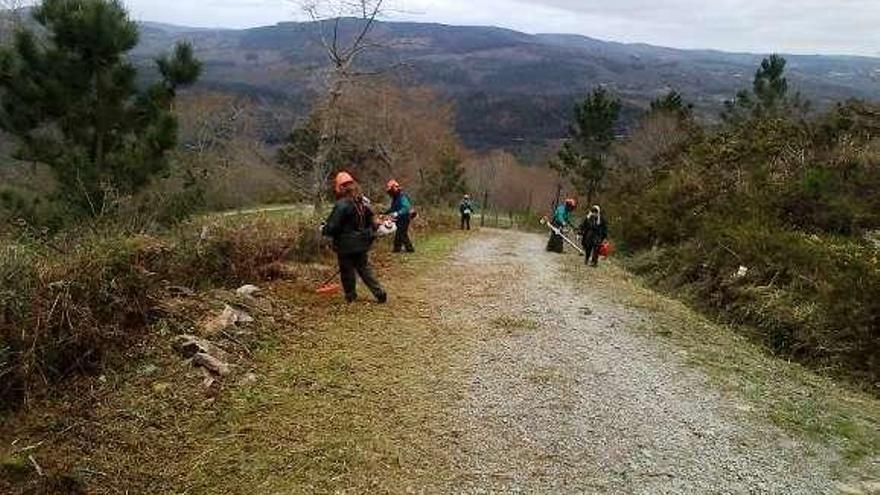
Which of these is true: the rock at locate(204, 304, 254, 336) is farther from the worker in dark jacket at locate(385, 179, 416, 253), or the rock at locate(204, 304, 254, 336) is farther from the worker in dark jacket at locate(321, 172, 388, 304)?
the worker in dark jacket at locate(385, 179, 416, 253)

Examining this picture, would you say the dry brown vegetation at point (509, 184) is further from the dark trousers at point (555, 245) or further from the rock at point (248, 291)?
the rock at point (248, 291)

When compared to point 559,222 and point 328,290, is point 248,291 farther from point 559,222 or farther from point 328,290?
point 559,222

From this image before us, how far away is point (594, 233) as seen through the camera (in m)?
16.8

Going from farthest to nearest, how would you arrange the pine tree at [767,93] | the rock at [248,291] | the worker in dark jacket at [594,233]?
the pine tree at [767,93], the worker in dark jacket at [594,233], the rock at [248,291]

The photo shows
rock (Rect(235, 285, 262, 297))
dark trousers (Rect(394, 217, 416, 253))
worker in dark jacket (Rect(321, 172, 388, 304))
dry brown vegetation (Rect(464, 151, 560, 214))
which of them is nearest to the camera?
rock (Rect(235, 285, 262, 297))

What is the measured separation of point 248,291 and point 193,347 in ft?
6.91

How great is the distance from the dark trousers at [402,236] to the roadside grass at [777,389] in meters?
5.48

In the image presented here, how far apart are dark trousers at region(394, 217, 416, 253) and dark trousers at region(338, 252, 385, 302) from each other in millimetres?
5818

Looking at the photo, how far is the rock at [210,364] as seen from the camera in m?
6.52

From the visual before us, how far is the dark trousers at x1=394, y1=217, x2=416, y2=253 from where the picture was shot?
15.6m

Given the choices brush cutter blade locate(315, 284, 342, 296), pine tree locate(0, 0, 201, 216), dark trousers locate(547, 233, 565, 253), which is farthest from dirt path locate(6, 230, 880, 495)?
dark trousers locate(547, 233, 565, 253)

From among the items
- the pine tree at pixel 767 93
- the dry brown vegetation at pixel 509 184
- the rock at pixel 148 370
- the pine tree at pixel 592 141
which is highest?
the pine tree at pixel 767 93

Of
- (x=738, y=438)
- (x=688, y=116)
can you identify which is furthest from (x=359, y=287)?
(x=688, y=116)

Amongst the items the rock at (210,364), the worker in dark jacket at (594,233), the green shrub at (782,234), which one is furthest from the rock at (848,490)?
the worker in dark jacket at (594,233)
